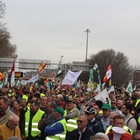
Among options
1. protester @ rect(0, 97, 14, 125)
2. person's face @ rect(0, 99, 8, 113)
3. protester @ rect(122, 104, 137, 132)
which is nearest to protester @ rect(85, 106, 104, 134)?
protester @ rect(122, 104, 137, 132)

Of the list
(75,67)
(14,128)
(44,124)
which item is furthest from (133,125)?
(75,67)

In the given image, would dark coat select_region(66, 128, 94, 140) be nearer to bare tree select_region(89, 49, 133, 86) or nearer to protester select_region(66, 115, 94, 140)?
protester select_region(66, 115, 94, 140)

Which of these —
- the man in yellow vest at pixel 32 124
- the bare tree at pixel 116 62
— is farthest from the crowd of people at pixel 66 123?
the bare tree at pixel 116 62

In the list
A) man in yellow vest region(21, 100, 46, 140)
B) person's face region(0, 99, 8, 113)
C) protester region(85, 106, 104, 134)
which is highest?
person's face region(0, 99, 8, 113)

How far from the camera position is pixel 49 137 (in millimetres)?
6145

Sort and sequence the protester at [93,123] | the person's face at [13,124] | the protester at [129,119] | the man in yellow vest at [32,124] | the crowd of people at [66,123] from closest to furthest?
the crowd of people at [66,123] < the person's face at [13,124] < the protester at [93,123] < the protester at [129,119] < the man in yellow vest at [32,124]

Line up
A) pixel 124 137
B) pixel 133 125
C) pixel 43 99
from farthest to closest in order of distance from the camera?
pixel 43 99 < pixel 133 125 < pixel 124 137

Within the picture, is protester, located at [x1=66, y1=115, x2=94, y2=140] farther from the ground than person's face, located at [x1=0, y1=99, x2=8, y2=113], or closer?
closer

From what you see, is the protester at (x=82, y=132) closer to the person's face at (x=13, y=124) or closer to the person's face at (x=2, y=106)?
the person's face at (x=13, y=124)

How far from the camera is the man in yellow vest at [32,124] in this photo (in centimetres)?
791

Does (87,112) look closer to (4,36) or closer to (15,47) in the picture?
(4,36)

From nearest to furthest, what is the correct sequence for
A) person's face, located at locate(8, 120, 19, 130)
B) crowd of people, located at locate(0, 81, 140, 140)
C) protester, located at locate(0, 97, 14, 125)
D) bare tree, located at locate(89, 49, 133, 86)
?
crowd of people, located at locate(0, 81, 140, 140), person's face, located at locate(8, 120, 19, 130), protester, located at locate(0, 97, 14, 125), bare tree, located at locate(89, 49, 133, 86)

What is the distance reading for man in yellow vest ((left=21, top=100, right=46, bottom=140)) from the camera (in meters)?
7.91

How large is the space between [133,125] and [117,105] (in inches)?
98.5
